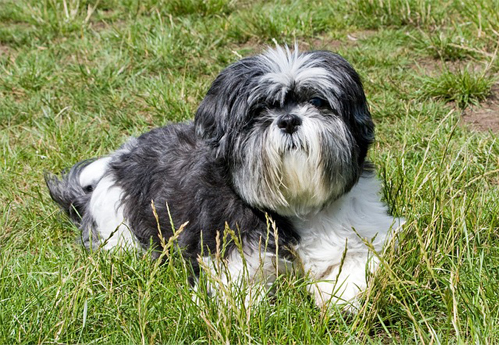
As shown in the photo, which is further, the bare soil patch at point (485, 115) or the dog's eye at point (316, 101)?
the bare soil patch at point (485, 115)

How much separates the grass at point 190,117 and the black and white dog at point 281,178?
19 cm

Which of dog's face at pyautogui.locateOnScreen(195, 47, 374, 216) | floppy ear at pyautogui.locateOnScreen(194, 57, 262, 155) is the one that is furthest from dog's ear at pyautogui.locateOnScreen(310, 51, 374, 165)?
floppy ear at pyautogui.locateOnScreen(194, 57, 262, 155)

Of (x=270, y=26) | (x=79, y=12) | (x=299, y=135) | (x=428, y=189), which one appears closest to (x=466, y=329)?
(x=299, y=135)

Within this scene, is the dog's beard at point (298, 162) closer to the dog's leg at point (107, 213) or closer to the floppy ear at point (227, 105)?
the floppy ear at point (227, 105)

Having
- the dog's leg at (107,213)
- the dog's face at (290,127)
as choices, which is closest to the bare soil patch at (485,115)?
the dog's face at (290,127)

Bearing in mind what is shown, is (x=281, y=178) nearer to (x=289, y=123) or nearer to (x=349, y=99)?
(x=289, y=123)

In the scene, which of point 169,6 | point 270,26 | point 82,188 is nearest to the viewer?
point 82,188

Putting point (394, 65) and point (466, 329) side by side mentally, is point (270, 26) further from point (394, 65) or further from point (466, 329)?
point (466, 329)

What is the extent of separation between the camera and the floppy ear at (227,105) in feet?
11.3

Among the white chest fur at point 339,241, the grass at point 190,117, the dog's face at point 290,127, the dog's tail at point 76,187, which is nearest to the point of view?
the grass at point 190,117

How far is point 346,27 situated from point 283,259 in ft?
13.2

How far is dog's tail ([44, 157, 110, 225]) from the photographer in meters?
4.77

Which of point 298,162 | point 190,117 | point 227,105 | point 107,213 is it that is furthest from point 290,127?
point 190,117

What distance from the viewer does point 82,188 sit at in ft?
15.9
